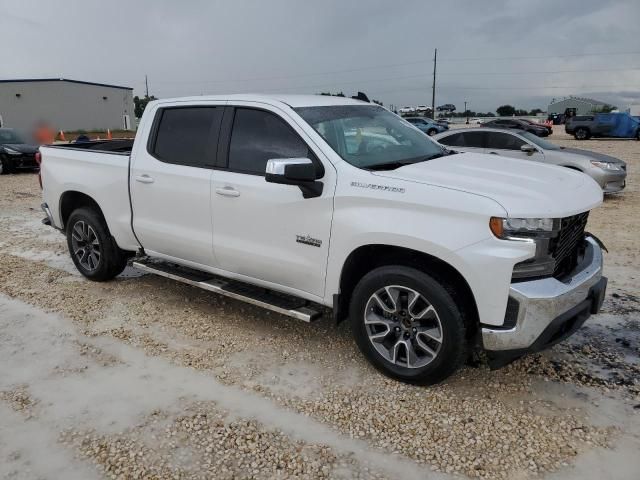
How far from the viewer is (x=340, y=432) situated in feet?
A: 10.2

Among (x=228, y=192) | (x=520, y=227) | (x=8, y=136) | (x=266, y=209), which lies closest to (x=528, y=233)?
(x=520, y=227)

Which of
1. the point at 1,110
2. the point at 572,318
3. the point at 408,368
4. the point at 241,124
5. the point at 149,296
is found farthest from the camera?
the point at 1,110

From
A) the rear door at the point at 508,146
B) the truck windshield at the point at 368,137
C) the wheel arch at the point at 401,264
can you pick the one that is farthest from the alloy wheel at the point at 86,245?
the rear door at the point at 508,146

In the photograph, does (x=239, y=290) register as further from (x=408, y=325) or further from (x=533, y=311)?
(x=533, y=311)

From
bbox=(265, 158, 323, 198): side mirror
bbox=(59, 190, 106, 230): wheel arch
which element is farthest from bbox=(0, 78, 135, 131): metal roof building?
A: bbox=(265, 158, 323, 198): side mirror

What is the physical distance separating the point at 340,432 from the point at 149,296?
2.92 metres

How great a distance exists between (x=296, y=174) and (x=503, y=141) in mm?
8431

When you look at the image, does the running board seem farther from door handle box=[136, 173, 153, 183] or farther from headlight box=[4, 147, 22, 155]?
headlight box=[4, 147, 22, 155]

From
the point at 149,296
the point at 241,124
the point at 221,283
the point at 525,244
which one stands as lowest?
the point at 149,296

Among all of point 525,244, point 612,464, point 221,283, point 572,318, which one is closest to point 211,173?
point 221,283

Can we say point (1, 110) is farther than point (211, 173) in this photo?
Yes

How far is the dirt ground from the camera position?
2.84 meters

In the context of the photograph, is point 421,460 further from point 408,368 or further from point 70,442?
point 70,442

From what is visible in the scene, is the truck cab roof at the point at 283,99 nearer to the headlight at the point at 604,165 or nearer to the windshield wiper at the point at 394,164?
the windshield wiper at the point at 394,164
